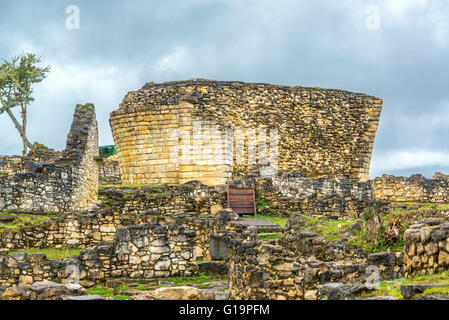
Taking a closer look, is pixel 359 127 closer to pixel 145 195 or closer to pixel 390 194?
pixel 390 194

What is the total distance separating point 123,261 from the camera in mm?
12008

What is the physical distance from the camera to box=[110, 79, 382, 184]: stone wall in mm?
25172

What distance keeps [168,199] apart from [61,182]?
3966 mm

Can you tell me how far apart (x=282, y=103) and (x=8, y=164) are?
550 inches

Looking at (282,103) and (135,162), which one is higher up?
(282,103)

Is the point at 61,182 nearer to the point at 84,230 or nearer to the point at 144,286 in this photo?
the point at 84,230

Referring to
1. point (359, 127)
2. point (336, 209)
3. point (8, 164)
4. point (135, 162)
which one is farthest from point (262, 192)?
point (8, 164)

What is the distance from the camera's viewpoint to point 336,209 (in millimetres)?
19859

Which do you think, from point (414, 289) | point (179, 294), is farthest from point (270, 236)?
point (414, 289)

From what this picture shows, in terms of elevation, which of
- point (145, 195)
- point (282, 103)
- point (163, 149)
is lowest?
point (145, 195)

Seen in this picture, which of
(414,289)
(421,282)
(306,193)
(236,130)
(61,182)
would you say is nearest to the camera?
(414,289)

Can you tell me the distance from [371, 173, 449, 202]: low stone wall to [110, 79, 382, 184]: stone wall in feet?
5.18
